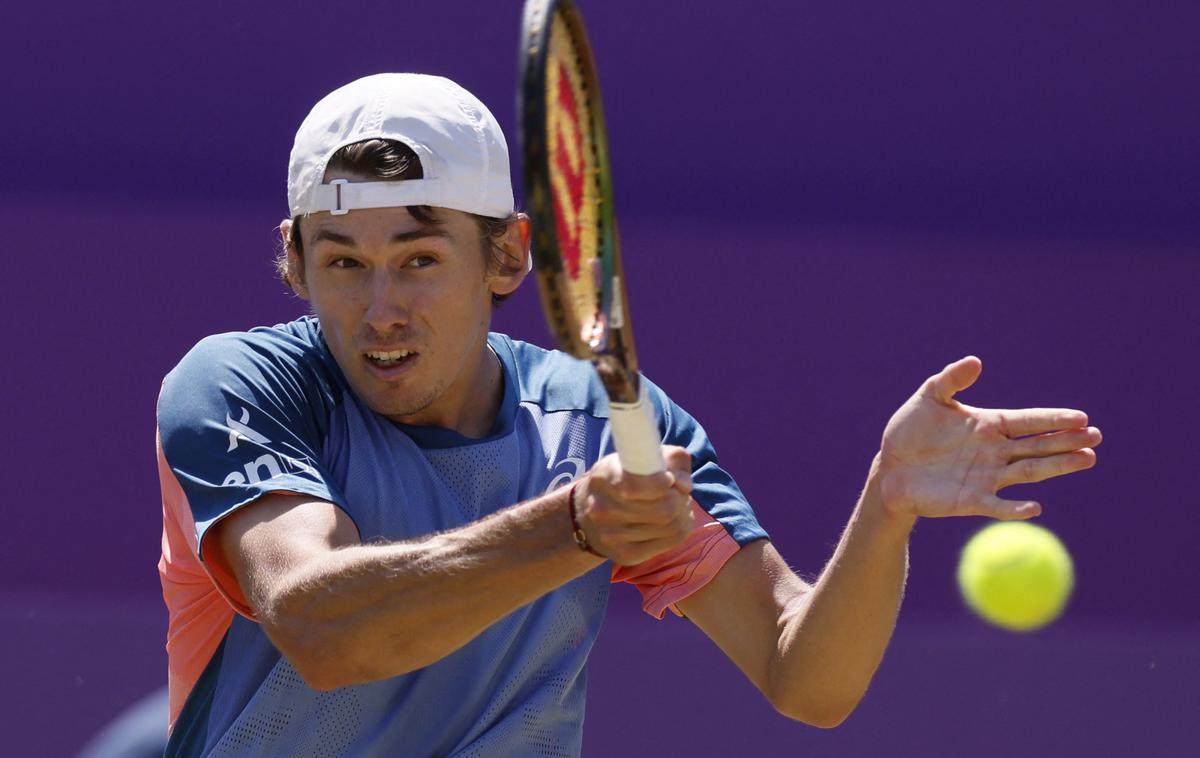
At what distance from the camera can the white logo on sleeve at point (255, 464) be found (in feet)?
7.35

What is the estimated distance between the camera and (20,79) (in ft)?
14.4

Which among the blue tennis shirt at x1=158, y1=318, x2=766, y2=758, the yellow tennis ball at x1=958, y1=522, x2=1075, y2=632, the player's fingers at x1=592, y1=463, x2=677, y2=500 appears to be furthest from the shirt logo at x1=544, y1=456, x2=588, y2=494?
the yellow tennis ball at x1=958, y1=522, x2=1075, y2=632

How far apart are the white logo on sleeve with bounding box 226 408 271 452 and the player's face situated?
0.65 ft

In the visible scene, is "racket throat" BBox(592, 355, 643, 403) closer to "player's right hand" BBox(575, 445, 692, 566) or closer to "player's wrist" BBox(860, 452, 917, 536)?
"player's right hand" BBox(575, 445, 692, 566)

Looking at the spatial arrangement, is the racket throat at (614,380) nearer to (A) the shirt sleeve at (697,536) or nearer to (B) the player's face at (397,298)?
(B) the player's face at (397,298)

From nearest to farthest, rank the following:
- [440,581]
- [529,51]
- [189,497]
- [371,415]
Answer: [529,51] < [440,581] < [189,497] < [371,415]

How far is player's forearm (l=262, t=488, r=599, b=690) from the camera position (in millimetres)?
1938

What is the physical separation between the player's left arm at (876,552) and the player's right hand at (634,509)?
0.53 meters

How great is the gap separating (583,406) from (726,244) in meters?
1.88

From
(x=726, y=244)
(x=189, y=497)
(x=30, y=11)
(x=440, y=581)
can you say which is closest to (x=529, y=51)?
(x=440, y=581)

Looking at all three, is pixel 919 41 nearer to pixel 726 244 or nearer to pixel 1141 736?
pixel 726 244

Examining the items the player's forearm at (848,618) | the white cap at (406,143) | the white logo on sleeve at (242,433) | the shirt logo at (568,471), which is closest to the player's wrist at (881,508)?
the player's forearm at (848,618)

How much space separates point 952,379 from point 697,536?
1.68 feet

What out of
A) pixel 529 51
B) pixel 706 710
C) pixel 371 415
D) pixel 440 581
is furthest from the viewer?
pixel 706 710
